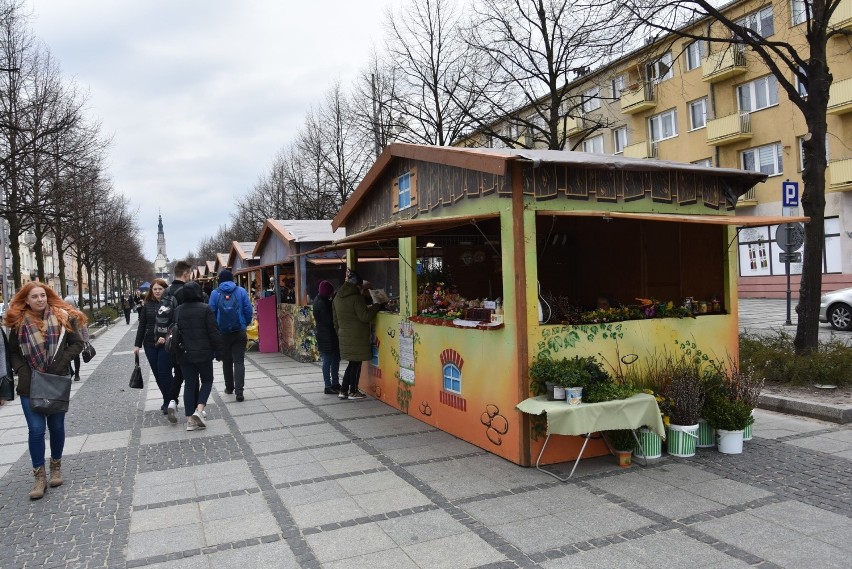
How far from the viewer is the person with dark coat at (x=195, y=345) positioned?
7.61 m

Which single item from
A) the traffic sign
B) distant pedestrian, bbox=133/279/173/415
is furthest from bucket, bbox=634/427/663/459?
the traffic sign

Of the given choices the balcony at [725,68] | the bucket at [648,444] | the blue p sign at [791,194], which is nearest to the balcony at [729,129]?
the balcony at [725,68]

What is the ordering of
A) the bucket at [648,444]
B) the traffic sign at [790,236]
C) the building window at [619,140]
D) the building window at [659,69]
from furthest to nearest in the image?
the building window at [619,140] < the traffic sign at [790,236] < the building window at [659,69] < the bucket at [648,444]

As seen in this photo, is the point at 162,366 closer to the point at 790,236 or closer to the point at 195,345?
the point at 195,345

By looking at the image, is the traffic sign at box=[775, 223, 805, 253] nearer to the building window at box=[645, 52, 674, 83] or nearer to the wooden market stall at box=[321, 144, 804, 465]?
the building window at box=[645, 52, 674, 83]

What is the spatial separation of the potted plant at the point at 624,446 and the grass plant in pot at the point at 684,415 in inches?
16.9

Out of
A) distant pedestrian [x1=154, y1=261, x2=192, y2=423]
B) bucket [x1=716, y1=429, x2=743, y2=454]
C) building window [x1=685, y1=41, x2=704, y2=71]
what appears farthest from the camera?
building window [x1=685, y1=41, x2=704, y2=71]

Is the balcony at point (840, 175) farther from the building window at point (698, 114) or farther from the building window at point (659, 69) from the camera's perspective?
the building window at point (659, 69)

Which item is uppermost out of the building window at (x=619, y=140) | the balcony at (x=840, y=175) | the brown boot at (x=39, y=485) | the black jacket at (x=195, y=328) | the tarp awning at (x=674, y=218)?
the building window at (x=619, y=140)

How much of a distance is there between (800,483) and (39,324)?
644cm

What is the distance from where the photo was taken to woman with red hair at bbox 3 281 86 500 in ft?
17.8

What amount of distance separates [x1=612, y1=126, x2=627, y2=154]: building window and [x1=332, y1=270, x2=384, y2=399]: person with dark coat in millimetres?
28875

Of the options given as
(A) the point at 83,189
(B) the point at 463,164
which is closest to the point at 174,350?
(B) the point at 463,164

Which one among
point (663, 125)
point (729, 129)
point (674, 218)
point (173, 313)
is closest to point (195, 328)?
point (173, 313)
